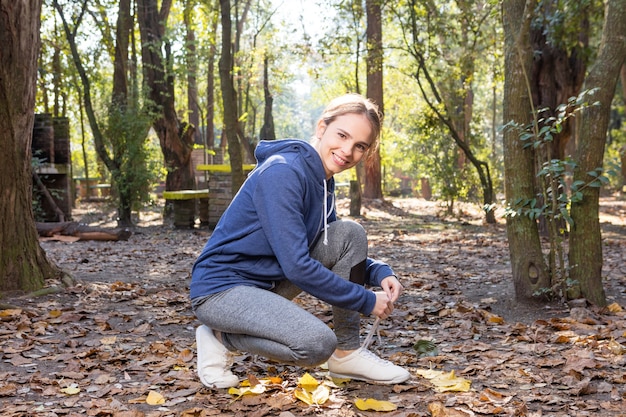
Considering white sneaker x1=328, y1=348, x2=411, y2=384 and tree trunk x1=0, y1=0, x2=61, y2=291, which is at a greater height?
tree trunk x1=0, y1=0, x2=61, y2=291

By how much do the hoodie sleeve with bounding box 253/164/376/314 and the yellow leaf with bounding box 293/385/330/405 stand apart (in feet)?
Result: 1.40

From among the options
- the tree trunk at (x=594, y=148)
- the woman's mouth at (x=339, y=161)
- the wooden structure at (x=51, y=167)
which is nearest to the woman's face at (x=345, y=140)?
the woman's mouth at (x=339, y=161)

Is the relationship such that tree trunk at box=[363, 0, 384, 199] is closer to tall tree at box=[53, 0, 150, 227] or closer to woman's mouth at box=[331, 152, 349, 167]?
tall tree at box=[53, 0, 150, 227]

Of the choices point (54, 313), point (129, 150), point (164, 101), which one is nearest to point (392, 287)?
point (54, 313)

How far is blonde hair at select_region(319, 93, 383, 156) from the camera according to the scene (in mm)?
2996

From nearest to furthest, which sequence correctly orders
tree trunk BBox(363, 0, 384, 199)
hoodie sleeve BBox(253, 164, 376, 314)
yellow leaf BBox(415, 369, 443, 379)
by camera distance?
1. hoodie sleeve BBox(253, 164, 376, 314)
2. yellow leaf BBox(415, 369, 443, 379)
3. tree trunk BBox(363, 0, 384, 199)

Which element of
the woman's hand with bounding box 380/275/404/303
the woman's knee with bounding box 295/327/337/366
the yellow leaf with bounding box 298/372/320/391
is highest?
the woman's hand with bounding box 380/275/404/303

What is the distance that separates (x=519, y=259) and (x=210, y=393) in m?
2.65

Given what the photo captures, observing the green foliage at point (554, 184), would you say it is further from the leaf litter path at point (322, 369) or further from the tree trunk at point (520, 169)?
the leaf litter path at point (322, 369)

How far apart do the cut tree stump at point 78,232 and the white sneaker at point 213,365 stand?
761 centimetres

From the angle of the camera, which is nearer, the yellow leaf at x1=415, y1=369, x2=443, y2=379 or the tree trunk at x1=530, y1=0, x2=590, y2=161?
the yellow leaf at x1=415, y1=369, x2=443, y2=379

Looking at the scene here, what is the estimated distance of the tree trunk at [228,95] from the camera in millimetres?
9211

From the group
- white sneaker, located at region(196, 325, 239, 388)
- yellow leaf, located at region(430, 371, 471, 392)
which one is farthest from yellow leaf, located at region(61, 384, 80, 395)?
yellow leaf, located at region(430, 371, 471, 392)

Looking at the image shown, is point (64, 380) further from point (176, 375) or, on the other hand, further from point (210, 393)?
point (210, 393)
